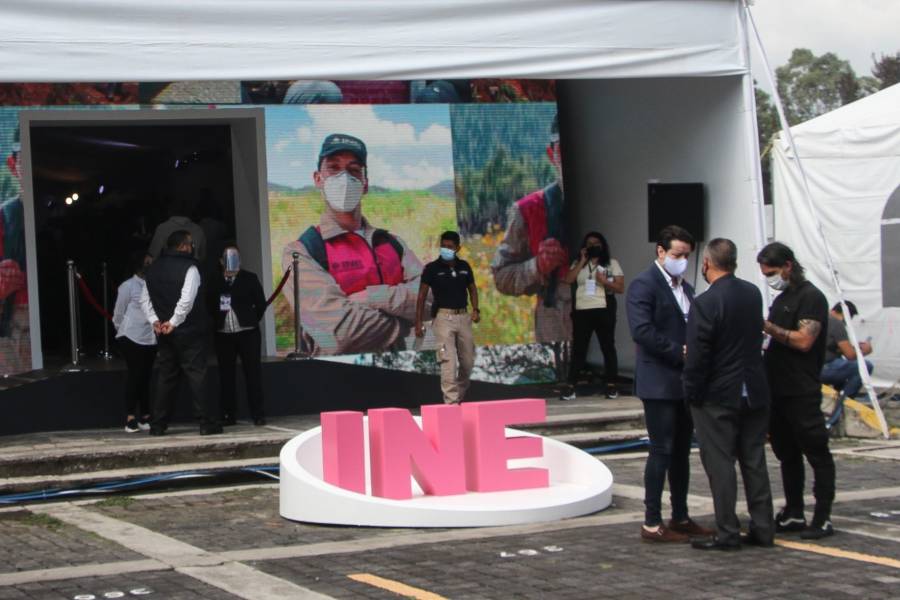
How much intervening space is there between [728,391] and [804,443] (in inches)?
32.0

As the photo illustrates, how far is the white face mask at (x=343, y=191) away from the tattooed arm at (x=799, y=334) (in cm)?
794

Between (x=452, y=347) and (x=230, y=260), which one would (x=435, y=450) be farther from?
(x=230, y=260)

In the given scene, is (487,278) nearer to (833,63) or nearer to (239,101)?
(239,101)

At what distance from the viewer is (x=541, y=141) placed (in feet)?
53.1

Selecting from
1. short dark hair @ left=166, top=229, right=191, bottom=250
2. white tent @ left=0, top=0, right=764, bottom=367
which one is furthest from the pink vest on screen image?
white tent @ left=0, top=0, right=764, bottom=367

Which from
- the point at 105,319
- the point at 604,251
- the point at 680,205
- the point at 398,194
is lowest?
the point at 105,319

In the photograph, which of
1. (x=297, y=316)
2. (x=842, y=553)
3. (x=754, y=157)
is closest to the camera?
(x=842, y=553)

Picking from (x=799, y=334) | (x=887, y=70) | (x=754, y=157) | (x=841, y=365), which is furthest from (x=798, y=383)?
(x=887, y=70)

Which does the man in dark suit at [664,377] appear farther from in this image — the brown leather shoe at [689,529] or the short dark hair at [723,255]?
the short dark hair at [723,255]

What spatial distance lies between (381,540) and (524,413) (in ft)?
5.49

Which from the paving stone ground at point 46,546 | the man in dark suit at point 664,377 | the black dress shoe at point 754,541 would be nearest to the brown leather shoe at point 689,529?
the man in dark suit at point 664,377

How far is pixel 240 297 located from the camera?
12.9 metres

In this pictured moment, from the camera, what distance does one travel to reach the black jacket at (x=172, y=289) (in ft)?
39.7

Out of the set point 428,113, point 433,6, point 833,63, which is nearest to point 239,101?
point 428,113
